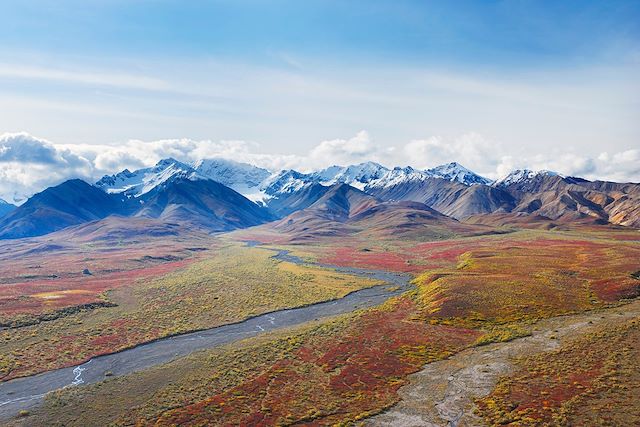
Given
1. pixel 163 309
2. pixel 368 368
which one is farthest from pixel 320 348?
pixel 163 309

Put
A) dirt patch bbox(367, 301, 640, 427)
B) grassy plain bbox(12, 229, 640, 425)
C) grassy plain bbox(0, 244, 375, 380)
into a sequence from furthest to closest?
grassy plain bbox(0, 244, 375, 380) < grassy plain bbox(12, 229, 640, 425) < dirt patch bbox(367, 301, 640, 427)

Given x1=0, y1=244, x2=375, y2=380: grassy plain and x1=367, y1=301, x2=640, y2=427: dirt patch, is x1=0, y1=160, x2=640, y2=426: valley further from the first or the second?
x1=0, y1=244, x2=375, y2=380: grassy plain

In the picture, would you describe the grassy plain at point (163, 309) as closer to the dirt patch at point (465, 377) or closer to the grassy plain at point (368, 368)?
the grassy plain at point (368, 368)

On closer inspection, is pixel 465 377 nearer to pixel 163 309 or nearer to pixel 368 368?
pixel 368 368

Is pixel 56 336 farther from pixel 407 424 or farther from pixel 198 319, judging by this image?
pixel 407 424

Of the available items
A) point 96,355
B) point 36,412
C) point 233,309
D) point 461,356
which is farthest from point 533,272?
point 36,412

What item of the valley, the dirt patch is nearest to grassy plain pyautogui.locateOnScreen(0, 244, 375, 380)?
the valley

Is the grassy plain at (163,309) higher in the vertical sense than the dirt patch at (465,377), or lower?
lower

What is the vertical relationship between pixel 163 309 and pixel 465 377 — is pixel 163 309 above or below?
below

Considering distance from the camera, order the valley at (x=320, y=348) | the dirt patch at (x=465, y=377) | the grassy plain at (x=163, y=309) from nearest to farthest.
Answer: the dirt patch at (x=465, y=377)
the valley at (x=320, y=348)
the grassy plain at (x=163, y=309)

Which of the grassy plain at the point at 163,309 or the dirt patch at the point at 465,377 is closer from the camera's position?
the dirt patch at the point at 465,377

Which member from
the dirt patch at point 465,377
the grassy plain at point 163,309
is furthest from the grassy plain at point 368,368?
the grassy plain at point 163,309
